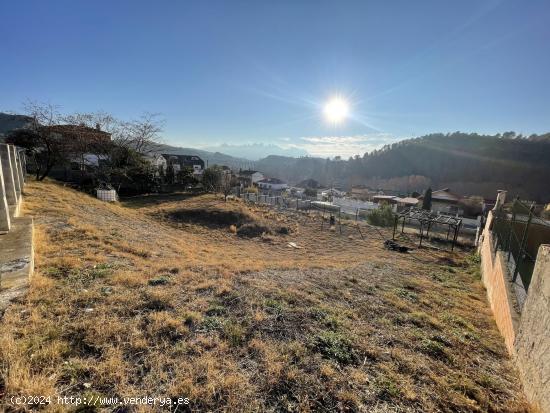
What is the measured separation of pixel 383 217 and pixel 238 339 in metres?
21.2

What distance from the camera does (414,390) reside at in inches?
107

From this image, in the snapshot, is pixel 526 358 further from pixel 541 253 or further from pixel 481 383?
pixel 541 253

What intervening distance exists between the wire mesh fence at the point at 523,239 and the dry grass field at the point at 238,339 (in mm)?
1262

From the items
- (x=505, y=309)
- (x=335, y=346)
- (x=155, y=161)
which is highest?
(x=155, y=161)

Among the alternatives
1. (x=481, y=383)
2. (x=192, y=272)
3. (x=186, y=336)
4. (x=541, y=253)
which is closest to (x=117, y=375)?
(x=186, y=336)

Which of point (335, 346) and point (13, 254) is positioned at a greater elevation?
point (13, 254)

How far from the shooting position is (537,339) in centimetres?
306

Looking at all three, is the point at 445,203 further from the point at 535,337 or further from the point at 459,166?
the point at 459,166

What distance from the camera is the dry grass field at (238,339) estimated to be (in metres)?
2.28

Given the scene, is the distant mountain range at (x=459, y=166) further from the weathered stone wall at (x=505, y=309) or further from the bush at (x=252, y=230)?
the weathered stone wall at (x=505, y=309)

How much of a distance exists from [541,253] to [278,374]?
150 inches

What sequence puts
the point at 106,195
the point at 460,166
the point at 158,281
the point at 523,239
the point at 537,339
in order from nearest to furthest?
1. the point at 537,339
2. the point at 158,281
3. the point at 523,239
4. the point at 106,195
5. the point at 460,166

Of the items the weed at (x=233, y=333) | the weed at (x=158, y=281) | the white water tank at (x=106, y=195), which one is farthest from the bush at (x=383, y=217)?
the white water tank at (x=106, y=195)

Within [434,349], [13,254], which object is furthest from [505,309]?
[13,254]
